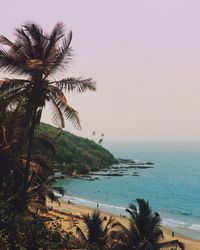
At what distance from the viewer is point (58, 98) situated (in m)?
15.3

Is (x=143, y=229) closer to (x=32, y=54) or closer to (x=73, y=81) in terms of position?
(x=73, y=81)

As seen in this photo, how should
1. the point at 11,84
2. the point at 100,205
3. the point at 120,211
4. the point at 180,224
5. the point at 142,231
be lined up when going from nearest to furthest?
the point at 11,84
the point at 142,231
the point at 180,224
the point at 120,211
the point at 100,205

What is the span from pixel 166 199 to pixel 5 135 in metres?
84.0

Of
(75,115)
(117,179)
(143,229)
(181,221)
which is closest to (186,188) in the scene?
(117,179)

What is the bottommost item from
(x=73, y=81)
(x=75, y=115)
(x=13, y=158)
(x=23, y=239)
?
(x=23, y=239)

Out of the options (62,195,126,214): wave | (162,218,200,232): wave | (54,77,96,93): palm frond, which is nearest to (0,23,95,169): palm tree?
(54,77,96,93): palm frond

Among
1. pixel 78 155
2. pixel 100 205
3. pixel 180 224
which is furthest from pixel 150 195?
pixel 78 155

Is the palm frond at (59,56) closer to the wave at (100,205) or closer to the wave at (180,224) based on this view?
the wave at (180,224)

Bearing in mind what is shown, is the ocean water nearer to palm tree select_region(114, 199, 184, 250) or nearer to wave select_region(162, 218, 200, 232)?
wave select_region(162, 218, 200, 232)

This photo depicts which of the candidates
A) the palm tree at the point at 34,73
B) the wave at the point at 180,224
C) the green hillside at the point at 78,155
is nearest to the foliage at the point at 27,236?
the palm tree at the point at 34,73

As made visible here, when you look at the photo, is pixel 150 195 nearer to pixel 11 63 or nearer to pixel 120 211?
pixel 120 211

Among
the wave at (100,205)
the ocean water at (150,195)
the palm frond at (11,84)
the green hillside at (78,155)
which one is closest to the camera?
the palm frond at (11,84)

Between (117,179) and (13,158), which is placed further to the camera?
(117,179)

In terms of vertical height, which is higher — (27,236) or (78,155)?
(78,155)
